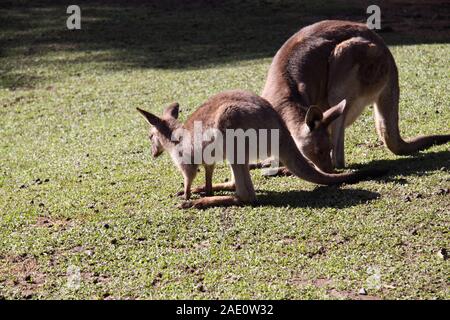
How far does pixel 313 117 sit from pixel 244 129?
617 mm

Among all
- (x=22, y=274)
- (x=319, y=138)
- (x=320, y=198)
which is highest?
(x=319, y=138)

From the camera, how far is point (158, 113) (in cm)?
815

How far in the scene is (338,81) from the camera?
6.09m

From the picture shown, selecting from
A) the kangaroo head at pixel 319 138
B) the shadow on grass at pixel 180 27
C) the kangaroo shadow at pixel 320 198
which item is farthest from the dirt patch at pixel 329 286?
the shadow on grass at pixel 180 27

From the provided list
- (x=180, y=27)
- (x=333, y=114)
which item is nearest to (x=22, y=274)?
(x=333, y=114)

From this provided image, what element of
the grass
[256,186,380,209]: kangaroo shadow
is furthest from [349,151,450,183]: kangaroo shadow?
[256,186,380,209]: kangaroo shadow

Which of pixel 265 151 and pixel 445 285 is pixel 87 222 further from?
pixel 445 285

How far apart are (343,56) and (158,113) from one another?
2682mm

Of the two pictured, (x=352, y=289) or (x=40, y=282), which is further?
(x=40, y=282)

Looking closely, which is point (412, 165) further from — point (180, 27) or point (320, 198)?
point (180, 27)

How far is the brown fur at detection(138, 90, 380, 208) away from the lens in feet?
17.0

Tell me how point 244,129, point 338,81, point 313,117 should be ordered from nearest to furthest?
1. point 244,129
2. point 313,117
3. point 338,81

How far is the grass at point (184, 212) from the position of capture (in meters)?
4.25
